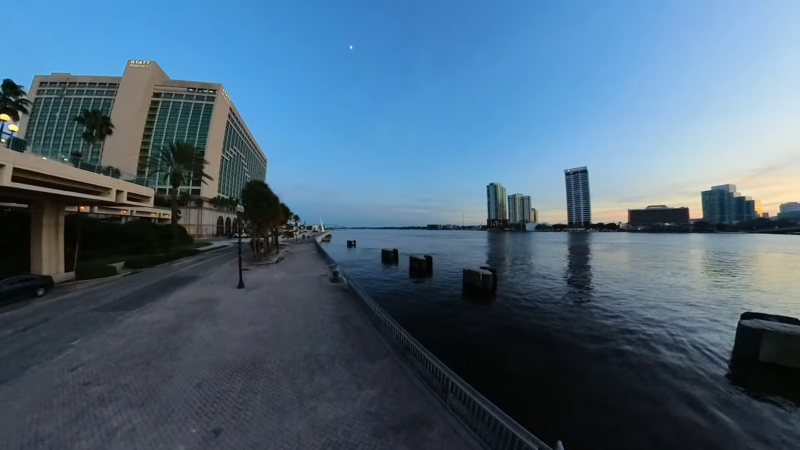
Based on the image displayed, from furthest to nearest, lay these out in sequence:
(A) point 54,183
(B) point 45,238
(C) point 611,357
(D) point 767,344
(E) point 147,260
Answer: (E) point 147,260
(B) point 45,238
(A) point 54,183
(C) point 611,357
(D) point 767,344

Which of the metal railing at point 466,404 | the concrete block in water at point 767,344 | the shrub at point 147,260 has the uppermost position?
the shrub at point 147,260

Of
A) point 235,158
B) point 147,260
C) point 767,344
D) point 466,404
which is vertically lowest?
point 767,344

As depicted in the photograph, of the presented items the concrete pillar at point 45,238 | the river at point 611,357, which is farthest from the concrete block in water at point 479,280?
the concrete pillar at point 45,238

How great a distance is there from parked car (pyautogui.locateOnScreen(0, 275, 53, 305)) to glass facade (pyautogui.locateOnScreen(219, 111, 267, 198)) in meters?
87.2

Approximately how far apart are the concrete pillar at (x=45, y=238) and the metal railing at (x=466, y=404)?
26283 millimetres

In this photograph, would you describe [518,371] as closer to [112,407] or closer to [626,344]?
[626,344]

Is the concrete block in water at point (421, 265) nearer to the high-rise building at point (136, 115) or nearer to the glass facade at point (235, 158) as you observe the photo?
the high-rise building at point (136, 115)

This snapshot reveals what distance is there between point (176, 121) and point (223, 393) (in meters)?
120

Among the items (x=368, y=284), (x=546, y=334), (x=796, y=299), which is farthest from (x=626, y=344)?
(x=796, y=299)

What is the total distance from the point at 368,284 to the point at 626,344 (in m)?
19.2

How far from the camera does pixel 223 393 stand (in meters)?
6.59

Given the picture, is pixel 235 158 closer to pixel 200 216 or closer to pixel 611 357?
pixel 200 216

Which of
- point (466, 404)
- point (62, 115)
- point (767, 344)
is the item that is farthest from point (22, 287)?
point (62, 115)

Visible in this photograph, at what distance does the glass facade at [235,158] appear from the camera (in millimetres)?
109887
